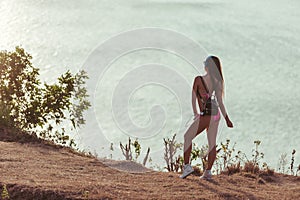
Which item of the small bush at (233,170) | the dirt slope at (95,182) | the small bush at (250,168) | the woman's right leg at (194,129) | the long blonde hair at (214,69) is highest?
the long blonde hair at (214,69)

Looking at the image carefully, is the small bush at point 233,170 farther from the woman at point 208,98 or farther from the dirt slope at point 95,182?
the woman at point 208,98

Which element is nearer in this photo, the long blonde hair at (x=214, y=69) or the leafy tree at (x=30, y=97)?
the long blonde hair at (x=214, y=69)

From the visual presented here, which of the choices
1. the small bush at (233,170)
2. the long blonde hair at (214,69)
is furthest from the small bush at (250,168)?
the long blonde hair at (214,69)

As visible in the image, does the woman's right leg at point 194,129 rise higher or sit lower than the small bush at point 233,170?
higher

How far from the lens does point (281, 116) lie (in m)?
16.3

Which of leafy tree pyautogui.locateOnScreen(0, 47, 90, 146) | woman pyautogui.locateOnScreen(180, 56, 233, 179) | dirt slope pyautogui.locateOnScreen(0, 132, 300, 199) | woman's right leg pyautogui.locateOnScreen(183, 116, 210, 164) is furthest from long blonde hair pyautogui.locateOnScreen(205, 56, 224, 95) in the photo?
leafy tree pyautogui.locateOnScreen(0, 47, 90, 146)

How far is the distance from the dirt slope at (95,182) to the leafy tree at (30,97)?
1453mm

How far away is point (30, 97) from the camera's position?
941 cm

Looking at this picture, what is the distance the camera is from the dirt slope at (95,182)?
5.25 m

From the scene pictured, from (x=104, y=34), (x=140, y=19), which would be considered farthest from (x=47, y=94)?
(x=140, y=19)

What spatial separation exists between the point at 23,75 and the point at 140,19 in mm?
14328

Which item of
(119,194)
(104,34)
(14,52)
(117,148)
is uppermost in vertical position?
(104,34)

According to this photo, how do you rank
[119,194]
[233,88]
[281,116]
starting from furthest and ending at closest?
[233,88] → [281,116] → [119,194]

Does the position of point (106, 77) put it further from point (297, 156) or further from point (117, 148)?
point (297, 156)
